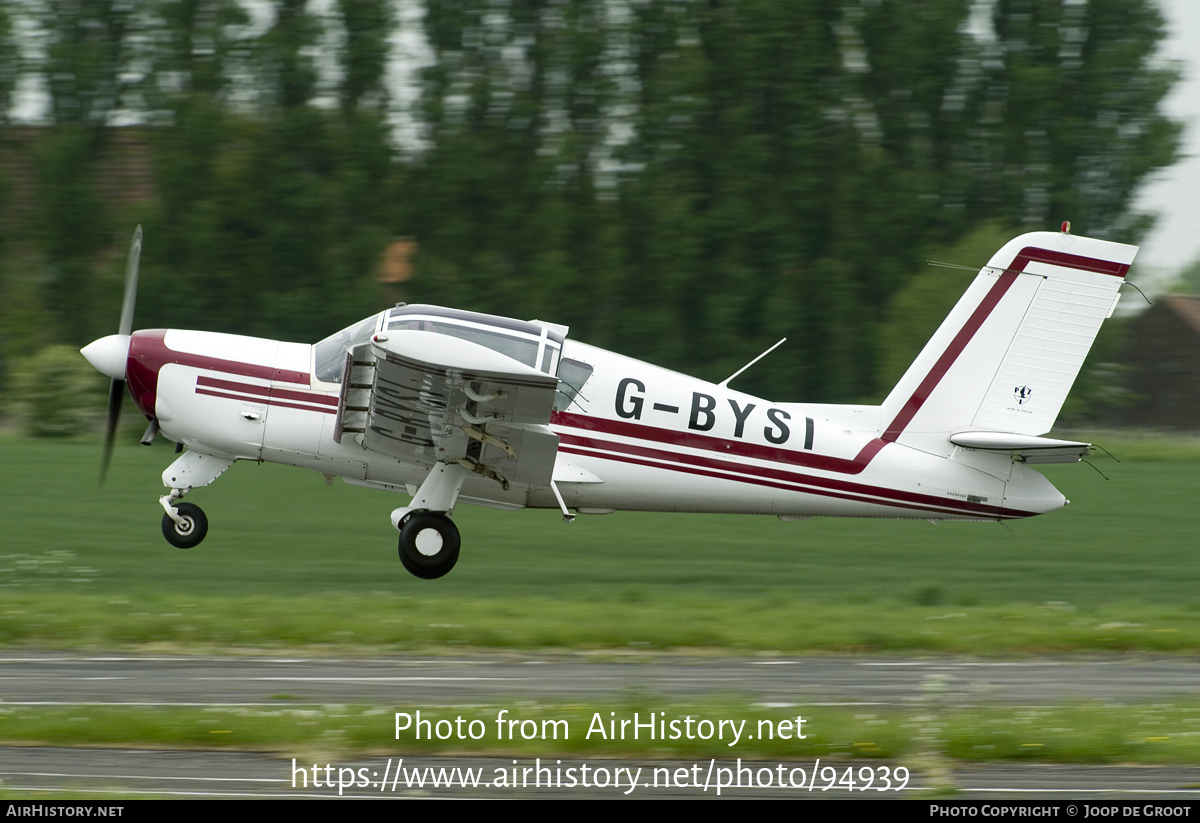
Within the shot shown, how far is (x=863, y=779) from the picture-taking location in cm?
669

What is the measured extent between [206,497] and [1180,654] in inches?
439

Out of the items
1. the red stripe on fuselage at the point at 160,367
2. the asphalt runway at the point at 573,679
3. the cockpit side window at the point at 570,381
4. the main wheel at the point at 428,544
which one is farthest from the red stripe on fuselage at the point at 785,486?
the red stripe on fuselage at the point at 160,367

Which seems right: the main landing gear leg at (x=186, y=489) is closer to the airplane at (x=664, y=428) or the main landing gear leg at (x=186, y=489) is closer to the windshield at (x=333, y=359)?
the airplane at (x=664, y=428)

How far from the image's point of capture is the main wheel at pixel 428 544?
10.9 metres

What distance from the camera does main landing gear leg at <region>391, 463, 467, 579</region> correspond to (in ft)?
35.7

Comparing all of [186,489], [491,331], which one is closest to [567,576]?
[491,331]

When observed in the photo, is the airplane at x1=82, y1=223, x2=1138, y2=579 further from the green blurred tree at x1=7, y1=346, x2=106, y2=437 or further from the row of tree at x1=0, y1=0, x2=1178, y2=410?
the row of tree at x1=0, y1=0, x2=1178, y2=410

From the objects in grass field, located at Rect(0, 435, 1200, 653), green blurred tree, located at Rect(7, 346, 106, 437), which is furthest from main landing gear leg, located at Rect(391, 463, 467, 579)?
green blurred tree, located at Rect(7, 346, 106, 437)

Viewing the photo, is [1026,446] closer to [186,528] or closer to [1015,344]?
[1015,344]

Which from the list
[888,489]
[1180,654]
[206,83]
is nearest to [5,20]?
[206,83]

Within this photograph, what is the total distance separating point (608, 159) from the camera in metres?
33.2

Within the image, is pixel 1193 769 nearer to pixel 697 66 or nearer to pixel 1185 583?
pixel 1185 583

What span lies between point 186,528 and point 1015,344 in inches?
287

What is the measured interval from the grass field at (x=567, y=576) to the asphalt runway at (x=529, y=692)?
0.61 m
